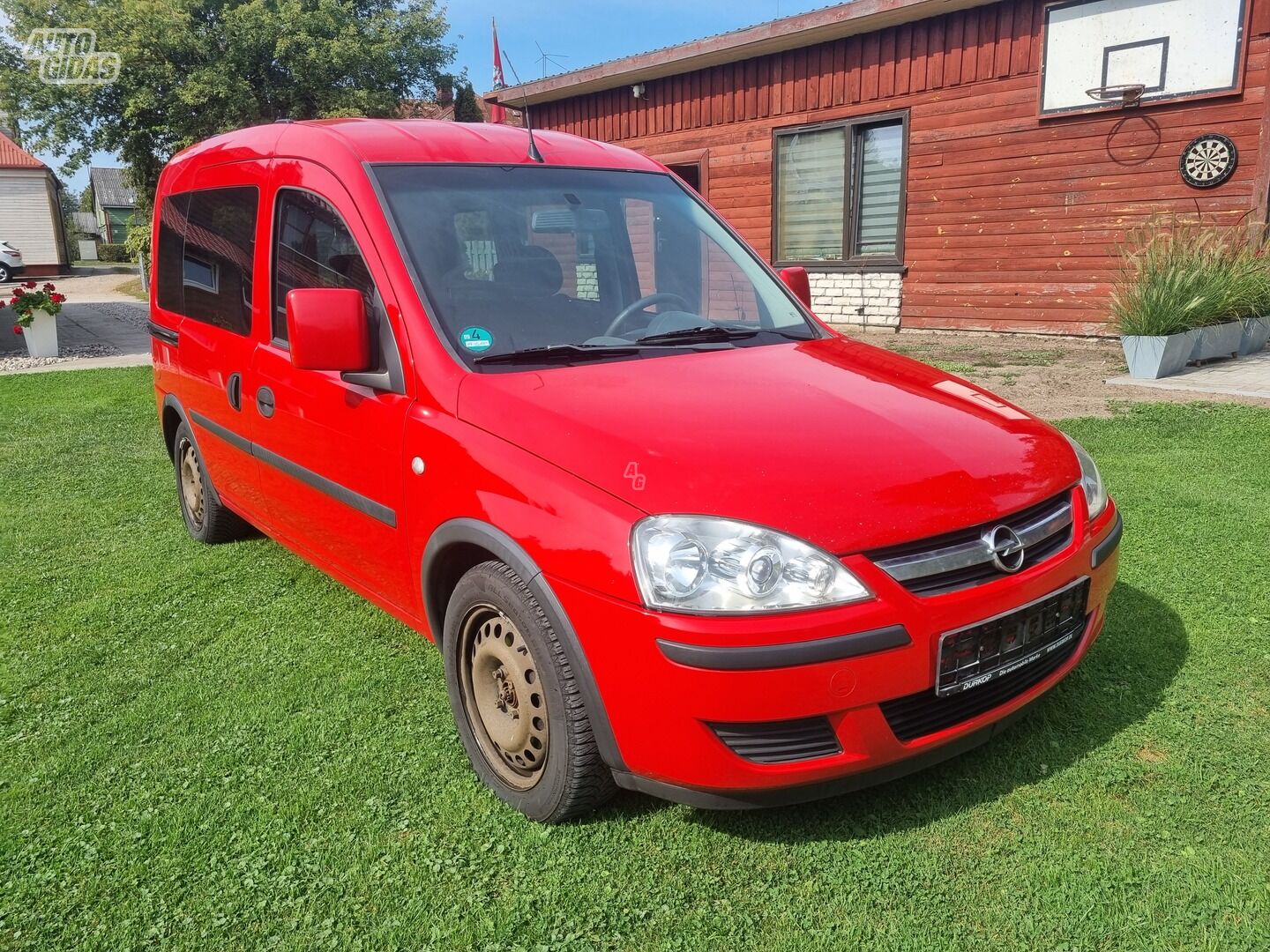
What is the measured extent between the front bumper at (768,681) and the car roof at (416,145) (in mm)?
1769

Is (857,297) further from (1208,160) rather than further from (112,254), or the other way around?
(112,254)

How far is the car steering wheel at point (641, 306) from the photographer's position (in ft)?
9.93

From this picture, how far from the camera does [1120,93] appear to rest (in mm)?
9781

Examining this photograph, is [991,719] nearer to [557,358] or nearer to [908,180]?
[557,358]

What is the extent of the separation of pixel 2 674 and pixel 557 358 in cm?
254

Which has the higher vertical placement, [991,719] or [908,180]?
[908,180]

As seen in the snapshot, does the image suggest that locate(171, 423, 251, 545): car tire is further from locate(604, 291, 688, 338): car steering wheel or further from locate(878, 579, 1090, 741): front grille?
locate(878, 579, 1090, 741): front grille

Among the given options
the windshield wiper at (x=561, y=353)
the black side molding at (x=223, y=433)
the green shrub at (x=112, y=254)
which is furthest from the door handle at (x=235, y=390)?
the green shrub at (x=112, y=254)

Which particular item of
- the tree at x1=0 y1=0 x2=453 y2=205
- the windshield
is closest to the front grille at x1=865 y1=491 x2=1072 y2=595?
the windshield

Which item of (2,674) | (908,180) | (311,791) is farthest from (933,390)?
(908,180)

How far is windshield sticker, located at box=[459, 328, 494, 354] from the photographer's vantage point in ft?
9.01

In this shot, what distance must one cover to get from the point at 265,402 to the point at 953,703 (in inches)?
108

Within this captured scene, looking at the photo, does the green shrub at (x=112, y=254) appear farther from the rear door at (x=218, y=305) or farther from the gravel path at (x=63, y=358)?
the rear door at (x=218, y=305)

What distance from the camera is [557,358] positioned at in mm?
2783
